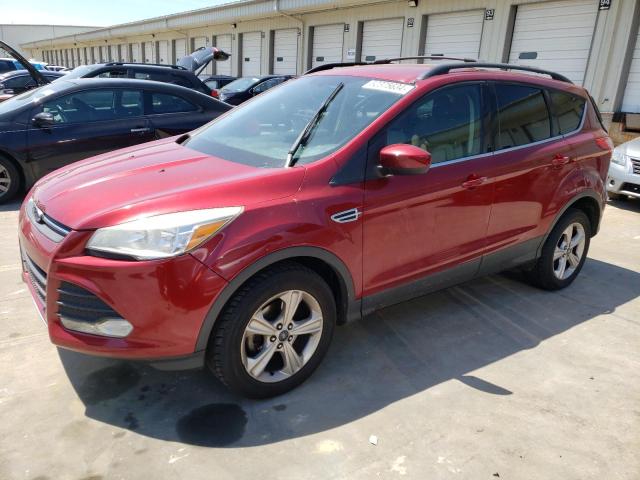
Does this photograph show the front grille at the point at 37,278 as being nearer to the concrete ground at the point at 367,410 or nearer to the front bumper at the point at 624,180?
the concrete ground at the point at 367,410

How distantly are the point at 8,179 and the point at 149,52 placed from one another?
28827mm

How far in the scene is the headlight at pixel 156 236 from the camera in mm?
Answer: 2188

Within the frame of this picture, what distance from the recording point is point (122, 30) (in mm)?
32969

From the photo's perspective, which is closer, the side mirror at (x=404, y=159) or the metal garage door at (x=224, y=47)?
the side mirror at (x=404, y=159)

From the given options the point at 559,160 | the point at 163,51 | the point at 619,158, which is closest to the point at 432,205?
the point at 559,160

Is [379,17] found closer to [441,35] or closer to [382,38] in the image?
[382,38]

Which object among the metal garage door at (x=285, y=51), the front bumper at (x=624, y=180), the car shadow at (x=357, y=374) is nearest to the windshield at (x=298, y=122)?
the car shadow at (x=357, y=374)

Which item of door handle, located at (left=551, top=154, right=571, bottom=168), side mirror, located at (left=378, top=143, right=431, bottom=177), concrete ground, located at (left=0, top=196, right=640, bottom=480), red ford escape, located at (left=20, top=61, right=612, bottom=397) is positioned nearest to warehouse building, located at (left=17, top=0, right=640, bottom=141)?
door handle, located at (left=551, top=154, right=571, bottom=168)

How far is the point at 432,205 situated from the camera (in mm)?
3025

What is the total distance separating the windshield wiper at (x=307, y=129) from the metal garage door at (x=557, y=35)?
9.77 m

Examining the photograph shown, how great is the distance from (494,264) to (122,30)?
1389 inches

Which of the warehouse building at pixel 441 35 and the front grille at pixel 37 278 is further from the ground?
the warehouse building at pixel 441 35

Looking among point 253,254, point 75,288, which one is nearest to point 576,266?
point 253,254

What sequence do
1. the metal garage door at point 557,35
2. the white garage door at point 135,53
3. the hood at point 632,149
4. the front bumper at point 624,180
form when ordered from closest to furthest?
the front bumper at point 624,180
the hood at point 632,149
the metal garage door at point 557,35
the white garage door at point 135,53
